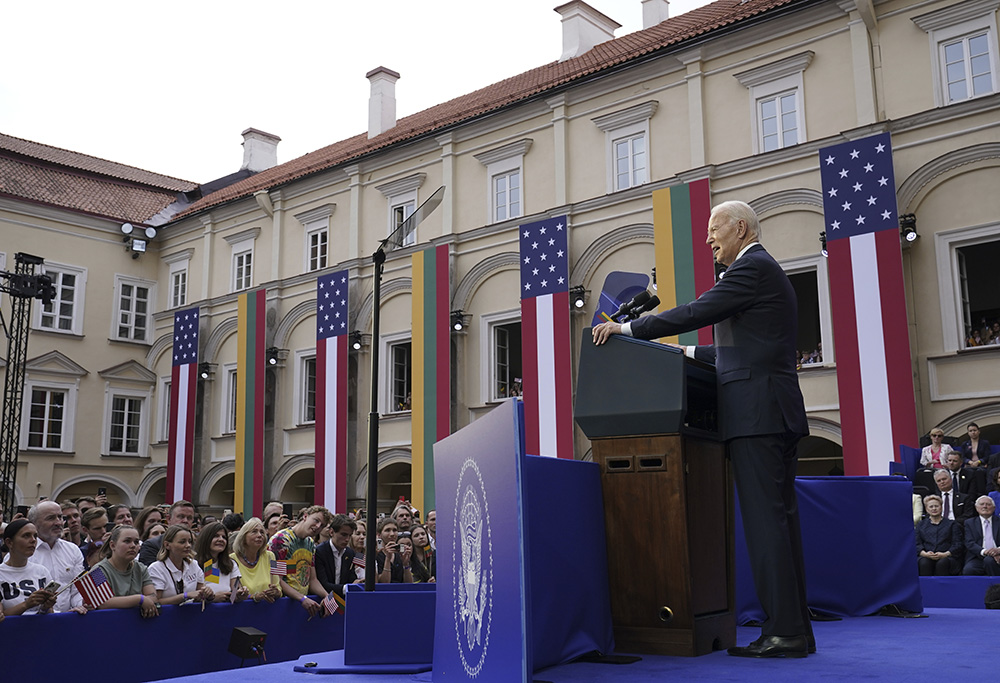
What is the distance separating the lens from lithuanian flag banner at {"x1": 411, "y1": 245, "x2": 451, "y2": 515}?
21.3 metres

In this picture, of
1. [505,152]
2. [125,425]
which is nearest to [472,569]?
[505,152]

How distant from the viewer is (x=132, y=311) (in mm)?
29859

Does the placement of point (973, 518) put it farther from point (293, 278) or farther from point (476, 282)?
point (293, 278)

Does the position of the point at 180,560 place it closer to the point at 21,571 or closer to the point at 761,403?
the point at 21,571

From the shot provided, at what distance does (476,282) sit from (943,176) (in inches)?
411

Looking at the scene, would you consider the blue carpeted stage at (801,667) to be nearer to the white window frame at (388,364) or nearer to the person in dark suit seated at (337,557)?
the person in dark suit seated at (337,557)

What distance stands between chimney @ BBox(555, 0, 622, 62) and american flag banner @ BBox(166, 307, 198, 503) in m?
13.5

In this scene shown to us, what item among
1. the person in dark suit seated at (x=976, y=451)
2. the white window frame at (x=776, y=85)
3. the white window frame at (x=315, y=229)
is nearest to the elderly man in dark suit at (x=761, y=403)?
the person in dark suit seated at (x=976, y=451)

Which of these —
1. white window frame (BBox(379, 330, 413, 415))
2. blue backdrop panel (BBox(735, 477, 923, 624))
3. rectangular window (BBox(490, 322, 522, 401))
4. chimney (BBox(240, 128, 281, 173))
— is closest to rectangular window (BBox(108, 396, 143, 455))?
chimney (BBox(240, 128, 281, 173))

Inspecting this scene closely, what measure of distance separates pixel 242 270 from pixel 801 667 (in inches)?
1025

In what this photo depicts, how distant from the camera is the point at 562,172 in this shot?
2097 centimetres

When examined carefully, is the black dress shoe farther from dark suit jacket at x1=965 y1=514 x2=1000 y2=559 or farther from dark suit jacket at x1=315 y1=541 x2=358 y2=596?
dark suit jacket at x1=965 y1=514 x2=1000 y2=559

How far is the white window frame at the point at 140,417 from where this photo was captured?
2825cm

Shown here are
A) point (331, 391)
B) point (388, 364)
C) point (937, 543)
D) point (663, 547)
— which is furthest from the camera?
point (388, 364)
